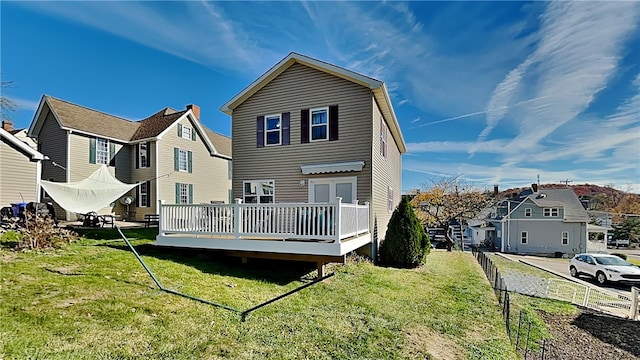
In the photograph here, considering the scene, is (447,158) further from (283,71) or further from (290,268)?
(290,268)

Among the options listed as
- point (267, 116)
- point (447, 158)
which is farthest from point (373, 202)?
point (447, 158)

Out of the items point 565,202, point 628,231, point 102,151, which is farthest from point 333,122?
point 628,231

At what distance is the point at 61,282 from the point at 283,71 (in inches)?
401

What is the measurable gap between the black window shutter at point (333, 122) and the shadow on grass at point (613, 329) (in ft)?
33.2

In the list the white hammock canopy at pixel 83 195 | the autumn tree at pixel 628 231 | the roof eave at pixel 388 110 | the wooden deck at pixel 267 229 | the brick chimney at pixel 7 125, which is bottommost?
the autumn tree at pixel 628 231

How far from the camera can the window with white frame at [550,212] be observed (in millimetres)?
34375

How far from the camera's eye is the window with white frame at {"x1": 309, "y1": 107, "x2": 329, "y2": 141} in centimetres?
1216

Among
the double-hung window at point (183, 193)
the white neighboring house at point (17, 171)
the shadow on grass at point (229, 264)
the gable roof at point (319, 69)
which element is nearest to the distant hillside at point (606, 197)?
the gable roof at point (319, 69)

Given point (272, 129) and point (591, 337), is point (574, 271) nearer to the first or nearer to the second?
point (591, 337)

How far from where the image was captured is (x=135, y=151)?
2025cm

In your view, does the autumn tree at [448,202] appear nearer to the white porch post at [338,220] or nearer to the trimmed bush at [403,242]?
the trimmed bush at [403,242]

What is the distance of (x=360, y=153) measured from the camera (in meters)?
11.5

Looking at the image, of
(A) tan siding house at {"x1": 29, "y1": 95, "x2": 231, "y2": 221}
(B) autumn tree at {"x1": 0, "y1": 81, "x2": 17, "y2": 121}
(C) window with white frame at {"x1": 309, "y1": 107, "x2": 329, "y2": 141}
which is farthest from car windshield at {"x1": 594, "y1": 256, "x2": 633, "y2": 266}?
(B) autumn tree at {"x1": 0, "y1": 81, "x2": 17, "y2": 121}

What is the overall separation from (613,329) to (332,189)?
1004cm
